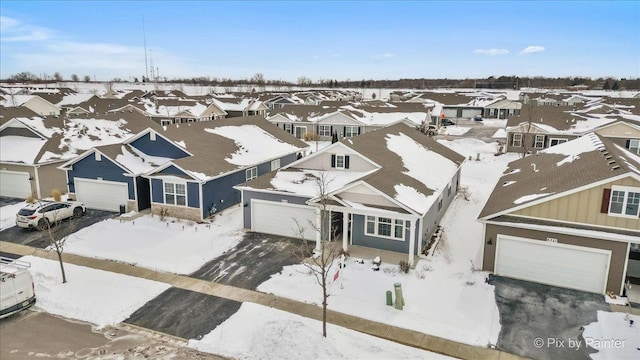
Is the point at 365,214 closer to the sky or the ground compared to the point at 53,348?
closer to the sky

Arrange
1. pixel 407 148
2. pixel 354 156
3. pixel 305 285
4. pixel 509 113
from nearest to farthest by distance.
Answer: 1. pixel 305 285
2. pixel 354 156
3. pixel 407 148
4. pixel 509 113

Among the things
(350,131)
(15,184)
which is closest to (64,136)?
(15,184)

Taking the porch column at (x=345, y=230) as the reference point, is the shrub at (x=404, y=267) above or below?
below

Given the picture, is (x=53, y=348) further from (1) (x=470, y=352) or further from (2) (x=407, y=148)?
(2) (x=407, y=148)

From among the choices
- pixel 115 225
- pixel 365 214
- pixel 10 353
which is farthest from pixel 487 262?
pixel 115 225

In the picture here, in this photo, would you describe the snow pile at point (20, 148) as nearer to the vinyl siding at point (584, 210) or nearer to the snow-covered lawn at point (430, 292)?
the snow-covered lawn at point (430, 292)

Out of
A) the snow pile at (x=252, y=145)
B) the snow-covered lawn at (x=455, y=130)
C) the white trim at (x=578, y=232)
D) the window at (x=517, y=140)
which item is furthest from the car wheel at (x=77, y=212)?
the snow-covered lawn at (x=455, y=130)
